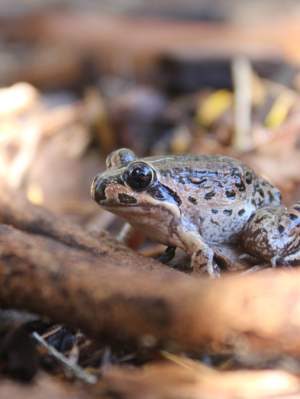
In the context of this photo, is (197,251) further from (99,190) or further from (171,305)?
(171,305)

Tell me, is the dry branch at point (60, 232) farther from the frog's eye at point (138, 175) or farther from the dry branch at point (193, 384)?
the dry branch at point (193, 384)

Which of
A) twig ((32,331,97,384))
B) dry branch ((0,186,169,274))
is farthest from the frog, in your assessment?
twig ((32,331,97,384))

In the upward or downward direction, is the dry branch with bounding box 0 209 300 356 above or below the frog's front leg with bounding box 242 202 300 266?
above

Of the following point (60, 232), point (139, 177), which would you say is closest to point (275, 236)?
point (139, 177)

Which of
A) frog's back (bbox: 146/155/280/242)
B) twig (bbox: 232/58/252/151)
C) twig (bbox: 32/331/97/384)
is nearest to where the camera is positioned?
twig (bbox: 32/331/97/384)

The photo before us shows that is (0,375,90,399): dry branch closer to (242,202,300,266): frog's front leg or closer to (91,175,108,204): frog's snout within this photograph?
(91,175,108,204): frog's snout

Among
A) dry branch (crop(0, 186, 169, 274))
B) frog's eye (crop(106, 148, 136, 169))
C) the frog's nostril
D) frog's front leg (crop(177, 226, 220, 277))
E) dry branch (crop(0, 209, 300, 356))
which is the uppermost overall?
dry branch (crop(0, 209, 300, 356))
